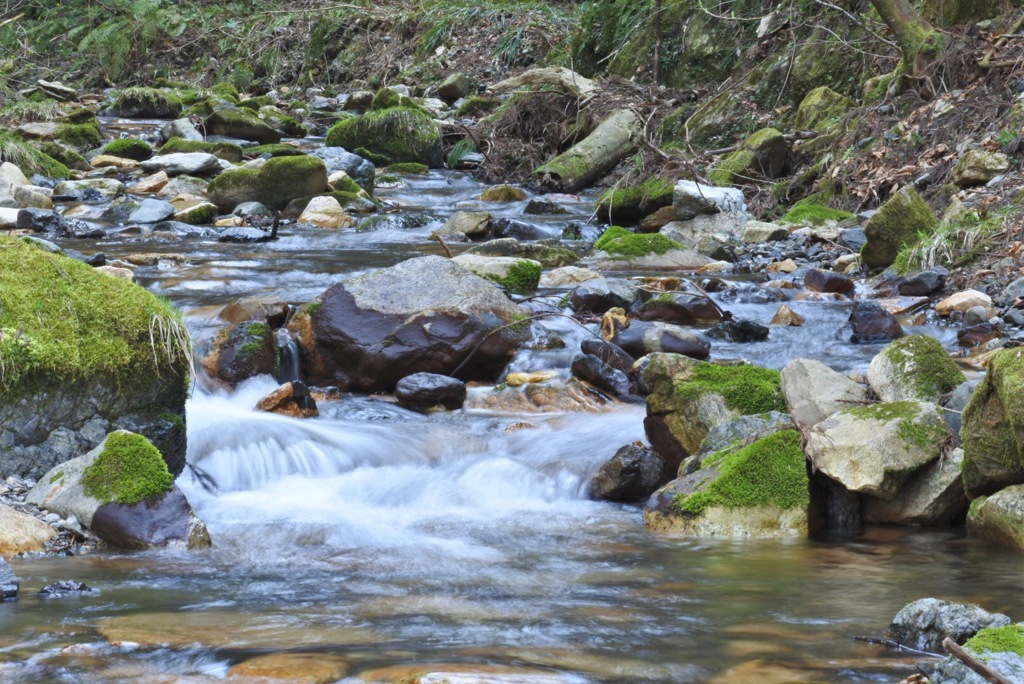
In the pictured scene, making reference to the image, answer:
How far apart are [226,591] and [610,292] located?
4.86 metres

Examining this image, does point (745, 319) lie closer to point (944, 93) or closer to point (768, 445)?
point (768, 445)

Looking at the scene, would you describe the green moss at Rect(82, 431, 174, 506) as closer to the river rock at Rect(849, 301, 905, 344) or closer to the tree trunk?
the river rock at Rect(849, 301, 905, 344)

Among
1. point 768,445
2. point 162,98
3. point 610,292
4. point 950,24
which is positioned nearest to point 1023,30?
point 950,24

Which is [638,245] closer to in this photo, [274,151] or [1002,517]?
[1002,517]

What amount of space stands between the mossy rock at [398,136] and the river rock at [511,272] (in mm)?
8673

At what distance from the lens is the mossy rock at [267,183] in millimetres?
12977

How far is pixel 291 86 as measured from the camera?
2519cm

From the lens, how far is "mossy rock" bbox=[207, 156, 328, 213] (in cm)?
1298

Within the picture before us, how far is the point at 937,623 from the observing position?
9.18ft

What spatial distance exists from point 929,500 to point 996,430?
49 cm

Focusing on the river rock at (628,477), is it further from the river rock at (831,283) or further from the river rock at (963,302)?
the river rock at (831,283)

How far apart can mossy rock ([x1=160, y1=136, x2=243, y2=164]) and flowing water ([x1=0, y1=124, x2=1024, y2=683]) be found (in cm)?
996

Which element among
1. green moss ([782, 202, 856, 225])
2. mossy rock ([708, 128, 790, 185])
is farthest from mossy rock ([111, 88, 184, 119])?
green moss ([782, 202, 856, 225])

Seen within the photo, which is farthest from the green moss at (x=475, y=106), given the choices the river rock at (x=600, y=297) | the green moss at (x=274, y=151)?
the river rock at (x=600, y=297)
